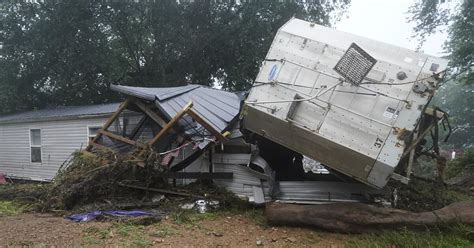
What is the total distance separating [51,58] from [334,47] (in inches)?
678

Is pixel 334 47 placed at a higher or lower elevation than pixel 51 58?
higher

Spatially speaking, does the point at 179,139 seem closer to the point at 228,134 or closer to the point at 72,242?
the point at 228,134

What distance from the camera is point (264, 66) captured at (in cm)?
655

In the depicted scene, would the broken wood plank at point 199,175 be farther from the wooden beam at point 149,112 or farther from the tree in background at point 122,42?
the tree in background at point 122,42

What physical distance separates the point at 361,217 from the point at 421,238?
2.78 feet

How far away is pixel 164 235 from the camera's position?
539 centimetres

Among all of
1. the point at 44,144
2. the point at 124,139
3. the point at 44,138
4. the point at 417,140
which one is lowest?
the point at 44,144

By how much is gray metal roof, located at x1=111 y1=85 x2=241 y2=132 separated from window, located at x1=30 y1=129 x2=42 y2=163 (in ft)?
23.4

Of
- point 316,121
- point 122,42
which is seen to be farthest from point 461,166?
point 122,42

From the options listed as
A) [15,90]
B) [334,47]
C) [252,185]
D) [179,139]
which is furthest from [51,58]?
[334,47]

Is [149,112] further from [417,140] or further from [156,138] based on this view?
[417,140]

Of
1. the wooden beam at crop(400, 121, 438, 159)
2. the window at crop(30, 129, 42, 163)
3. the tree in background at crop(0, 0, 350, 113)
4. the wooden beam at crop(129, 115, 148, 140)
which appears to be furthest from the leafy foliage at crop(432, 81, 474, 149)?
the window at crop(30, 129, 42, 163)

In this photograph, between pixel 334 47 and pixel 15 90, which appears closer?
pixel 334 47

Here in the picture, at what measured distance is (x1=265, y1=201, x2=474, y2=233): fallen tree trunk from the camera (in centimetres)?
523
